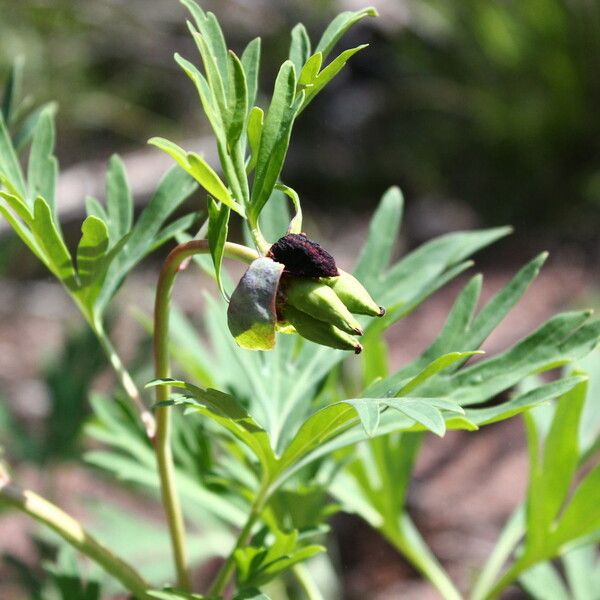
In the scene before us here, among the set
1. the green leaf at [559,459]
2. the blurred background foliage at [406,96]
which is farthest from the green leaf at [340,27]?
the blurred background foliage at [406,96]

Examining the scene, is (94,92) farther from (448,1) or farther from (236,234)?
(448,1)

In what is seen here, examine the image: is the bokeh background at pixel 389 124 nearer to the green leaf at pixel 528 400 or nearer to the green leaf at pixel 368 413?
the green leaf at pixel 528 400

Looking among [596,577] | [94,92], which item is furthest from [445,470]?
[94,92]

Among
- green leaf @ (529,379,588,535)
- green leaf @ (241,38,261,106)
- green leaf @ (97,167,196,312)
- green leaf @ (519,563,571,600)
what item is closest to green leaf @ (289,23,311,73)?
green leaf @ (241,38,261,106)

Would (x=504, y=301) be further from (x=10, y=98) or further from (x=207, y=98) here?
(x=10, y=98)

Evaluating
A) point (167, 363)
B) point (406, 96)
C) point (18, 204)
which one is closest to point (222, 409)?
point (167, 363)
